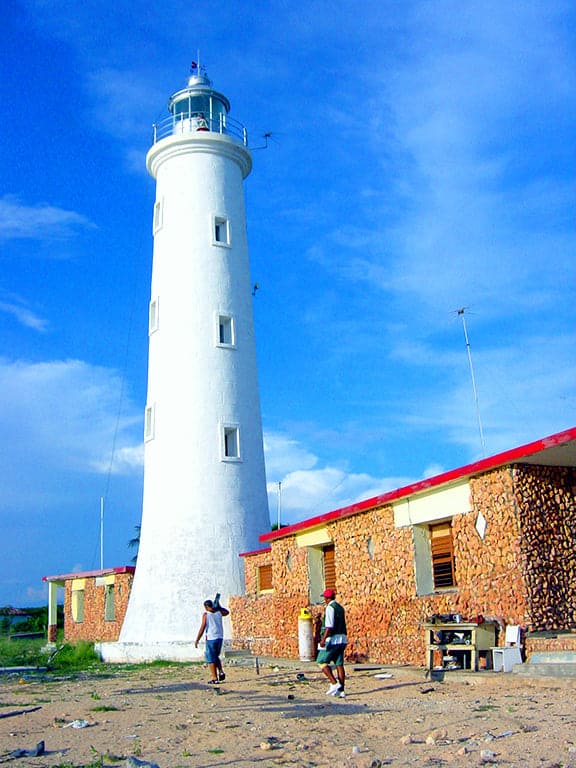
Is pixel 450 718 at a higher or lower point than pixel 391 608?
lower

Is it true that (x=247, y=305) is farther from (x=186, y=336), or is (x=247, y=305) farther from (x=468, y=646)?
(x=468, y=646)

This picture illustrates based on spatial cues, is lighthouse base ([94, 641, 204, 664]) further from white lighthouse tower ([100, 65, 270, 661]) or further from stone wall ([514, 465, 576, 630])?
stone wall ([514, 465, 576, 630])

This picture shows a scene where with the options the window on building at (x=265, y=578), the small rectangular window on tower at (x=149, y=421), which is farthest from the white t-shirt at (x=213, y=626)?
the small rectangular window on tower at (x=149, y=421)

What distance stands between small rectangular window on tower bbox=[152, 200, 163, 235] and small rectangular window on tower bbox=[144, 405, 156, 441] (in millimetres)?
5655

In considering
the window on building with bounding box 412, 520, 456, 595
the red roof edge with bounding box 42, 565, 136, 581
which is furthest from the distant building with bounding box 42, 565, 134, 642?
the window on building with bounding box 412, 520, 456, 595

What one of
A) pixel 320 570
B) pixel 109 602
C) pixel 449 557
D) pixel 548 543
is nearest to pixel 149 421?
pixel 109 602

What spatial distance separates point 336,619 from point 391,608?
12.7 feet

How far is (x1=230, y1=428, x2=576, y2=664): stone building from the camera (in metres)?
13.4

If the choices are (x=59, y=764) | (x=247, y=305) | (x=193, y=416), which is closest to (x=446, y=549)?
(x=59, y=764)

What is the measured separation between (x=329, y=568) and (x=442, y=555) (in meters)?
4.39

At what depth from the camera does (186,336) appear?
24828 millimetres

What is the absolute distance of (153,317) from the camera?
2602 centimetres

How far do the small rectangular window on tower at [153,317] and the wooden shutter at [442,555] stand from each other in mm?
12575

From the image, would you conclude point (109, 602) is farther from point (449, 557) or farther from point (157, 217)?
point (449, 557)
